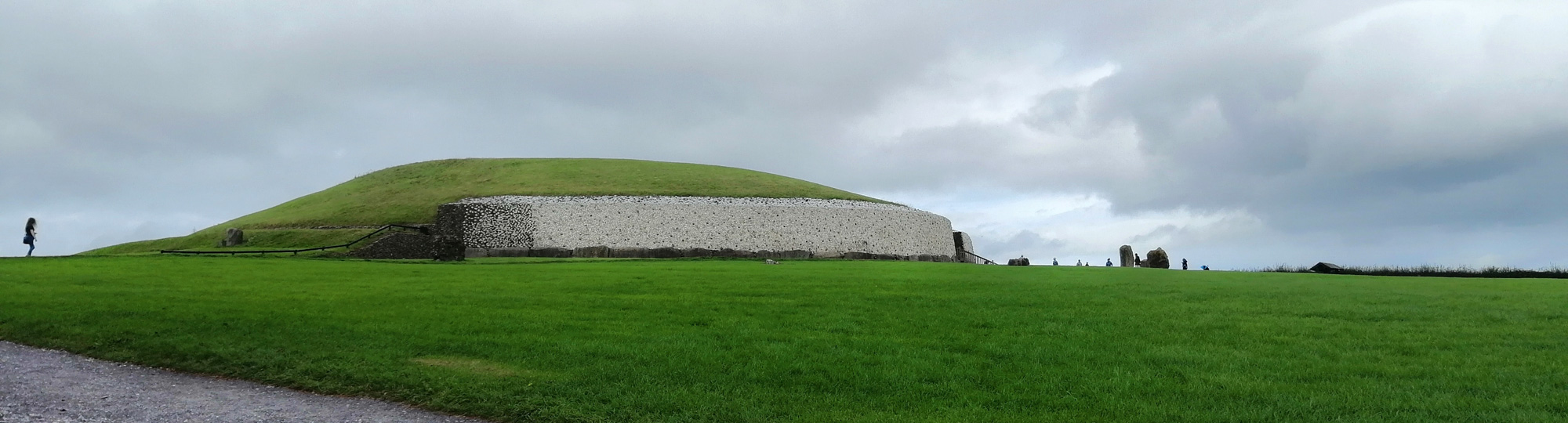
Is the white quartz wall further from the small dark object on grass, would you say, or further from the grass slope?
the small dark object on grass

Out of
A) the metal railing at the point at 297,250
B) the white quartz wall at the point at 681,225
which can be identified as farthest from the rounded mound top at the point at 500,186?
the white quartz wall at the point at 681,225

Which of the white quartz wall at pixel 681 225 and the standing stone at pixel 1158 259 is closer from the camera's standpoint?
the standing stone at pixel 1158 259

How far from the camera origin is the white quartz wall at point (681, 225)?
43250 mm

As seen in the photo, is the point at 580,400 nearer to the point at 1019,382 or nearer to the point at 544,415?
the point at 544,415

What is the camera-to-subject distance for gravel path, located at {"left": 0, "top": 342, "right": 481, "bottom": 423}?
8.62 meters

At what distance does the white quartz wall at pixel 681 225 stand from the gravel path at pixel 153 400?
32.0 m

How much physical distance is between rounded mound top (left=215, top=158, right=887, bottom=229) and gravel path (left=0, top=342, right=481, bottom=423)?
118 feet

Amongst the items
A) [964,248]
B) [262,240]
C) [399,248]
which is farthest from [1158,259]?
[262,240]

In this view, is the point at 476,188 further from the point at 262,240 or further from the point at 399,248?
the point at 399,248

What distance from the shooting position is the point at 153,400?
9336 mm

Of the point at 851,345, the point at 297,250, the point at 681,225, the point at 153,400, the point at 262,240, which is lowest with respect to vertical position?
the point at 153,400

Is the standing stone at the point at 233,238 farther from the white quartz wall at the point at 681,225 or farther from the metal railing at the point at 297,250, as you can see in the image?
the white quartz wall at the point at 681,225

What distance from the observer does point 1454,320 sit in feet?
43.8

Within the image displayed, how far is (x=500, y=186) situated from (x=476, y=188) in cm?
217
